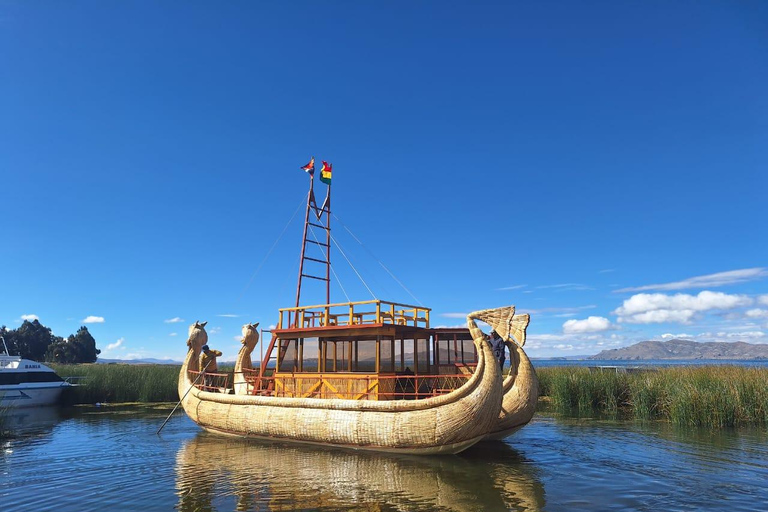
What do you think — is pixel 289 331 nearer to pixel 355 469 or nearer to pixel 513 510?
pixel 355 469

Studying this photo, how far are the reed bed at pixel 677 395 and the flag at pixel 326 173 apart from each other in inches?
647

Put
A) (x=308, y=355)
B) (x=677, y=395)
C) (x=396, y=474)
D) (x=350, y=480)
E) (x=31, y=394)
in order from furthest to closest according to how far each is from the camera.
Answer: (x=31, y=394) → (x=677, y=395) → (x=308, y=355) → (x=396, y=474) → (x=350, y=480)

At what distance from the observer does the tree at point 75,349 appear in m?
70.3

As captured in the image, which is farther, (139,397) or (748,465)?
(139,397)

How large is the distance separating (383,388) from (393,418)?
1555 mm

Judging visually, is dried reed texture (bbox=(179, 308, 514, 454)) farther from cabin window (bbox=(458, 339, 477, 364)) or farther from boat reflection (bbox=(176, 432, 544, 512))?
cabin window (bbox=(458, 339, 477, 364))

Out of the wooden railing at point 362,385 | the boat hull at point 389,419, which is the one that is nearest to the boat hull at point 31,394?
the boat hull at point 389,419

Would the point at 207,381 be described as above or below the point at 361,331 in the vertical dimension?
below

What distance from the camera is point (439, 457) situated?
14.1 metres

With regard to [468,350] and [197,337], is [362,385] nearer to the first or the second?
[468,350]

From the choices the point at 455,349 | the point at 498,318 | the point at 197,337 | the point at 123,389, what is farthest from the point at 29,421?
the point at 498,318

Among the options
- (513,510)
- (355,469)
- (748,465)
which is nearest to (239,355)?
(355,469)

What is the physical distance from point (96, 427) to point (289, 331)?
10902mm

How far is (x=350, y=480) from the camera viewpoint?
12086 millimetres
